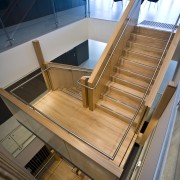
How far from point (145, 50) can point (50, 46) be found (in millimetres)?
3136

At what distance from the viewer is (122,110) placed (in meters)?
3.79

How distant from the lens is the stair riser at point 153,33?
4215 millimetres

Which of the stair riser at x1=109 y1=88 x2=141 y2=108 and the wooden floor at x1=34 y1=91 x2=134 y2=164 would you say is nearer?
the wooden floor at x1=34 y1=91 x2=134 y2=164

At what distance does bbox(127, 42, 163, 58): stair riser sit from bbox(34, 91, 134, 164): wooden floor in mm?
2158

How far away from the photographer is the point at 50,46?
16.4ft

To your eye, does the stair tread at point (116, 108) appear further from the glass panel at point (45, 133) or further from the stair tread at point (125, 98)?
the glass panel at point (45, 133)

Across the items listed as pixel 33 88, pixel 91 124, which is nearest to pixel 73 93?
pixel 33 88

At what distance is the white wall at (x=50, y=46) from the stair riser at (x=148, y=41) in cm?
135

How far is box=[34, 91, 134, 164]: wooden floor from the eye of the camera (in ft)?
10.9

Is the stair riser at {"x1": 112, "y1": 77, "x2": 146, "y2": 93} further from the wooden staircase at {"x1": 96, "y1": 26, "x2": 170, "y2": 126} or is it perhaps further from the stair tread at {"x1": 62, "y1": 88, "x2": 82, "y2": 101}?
the stair tread at {"x1": 62, "y1": 88, "x2": 82, "y2": 101}

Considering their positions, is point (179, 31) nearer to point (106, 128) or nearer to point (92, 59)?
point (106, 128)

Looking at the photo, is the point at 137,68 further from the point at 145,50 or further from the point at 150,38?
the point at 150,38

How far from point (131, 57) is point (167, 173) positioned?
3.83m

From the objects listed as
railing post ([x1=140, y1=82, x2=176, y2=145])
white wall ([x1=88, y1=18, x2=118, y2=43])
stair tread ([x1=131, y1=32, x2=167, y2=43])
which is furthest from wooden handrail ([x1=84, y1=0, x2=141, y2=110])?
white wall ([x1=88, y1=18, x2=118, y2=43])
